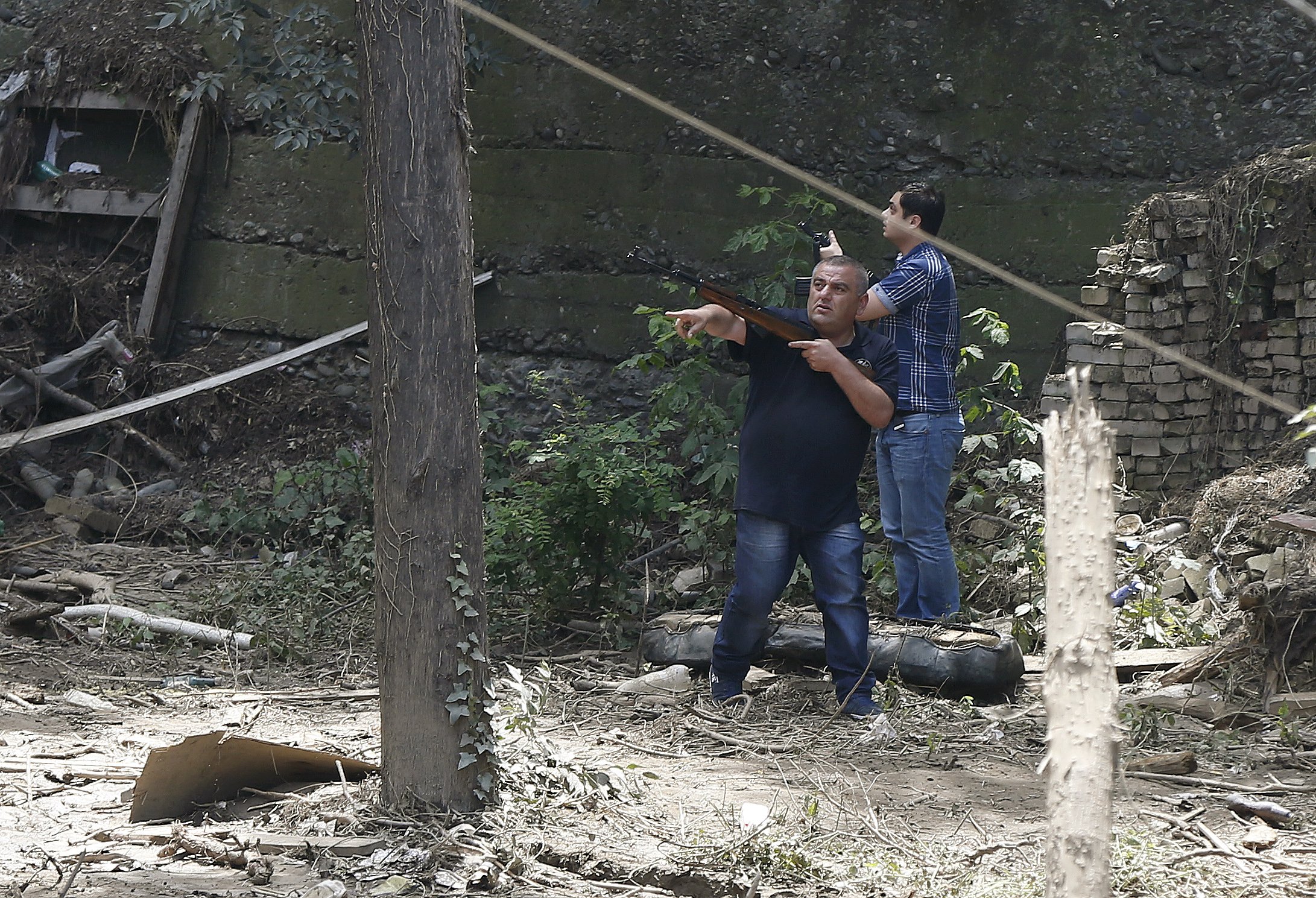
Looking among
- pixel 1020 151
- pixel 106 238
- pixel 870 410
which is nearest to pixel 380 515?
pixel 870 410

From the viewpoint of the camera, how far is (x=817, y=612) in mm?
5516

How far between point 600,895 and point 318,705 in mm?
2104

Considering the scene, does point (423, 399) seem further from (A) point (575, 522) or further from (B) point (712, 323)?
(A) point (575, 522)

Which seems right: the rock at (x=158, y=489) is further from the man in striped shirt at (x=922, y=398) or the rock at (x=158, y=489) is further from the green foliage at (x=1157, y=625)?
the green foliage at (x=1157, y=625)

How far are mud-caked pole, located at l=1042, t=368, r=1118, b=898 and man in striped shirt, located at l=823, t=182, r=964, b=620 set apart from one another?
290 centimetres

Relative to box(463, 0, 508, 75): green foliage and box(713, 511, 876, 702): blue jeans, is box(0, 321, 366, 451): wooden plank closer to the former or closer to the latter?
box(463, 0, 508, 75): green foliage

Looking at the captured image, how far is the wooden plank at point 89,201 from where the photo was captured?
29.6 feet

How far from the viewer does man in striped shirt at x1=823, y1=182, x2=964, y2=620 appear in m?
5.14

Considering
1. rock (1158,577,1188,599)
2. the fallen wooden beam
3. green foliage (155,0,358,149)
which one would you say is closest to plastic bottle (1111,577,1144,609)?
rock (1158,577,1188,599)

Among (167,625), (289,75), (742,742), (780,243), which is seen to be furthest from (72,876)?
(289,75)

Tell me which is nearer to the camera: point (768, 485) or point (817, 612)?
point (768, 485)

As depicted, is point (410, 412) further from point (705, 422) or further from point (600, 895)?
point (705, 422)

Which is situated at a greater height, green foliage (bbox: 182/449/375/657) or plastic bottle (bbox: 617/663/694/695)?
green foliage (bbox: 182/449/375/657)

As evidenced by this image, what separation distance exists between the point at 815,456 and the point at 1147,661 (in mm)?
1876
